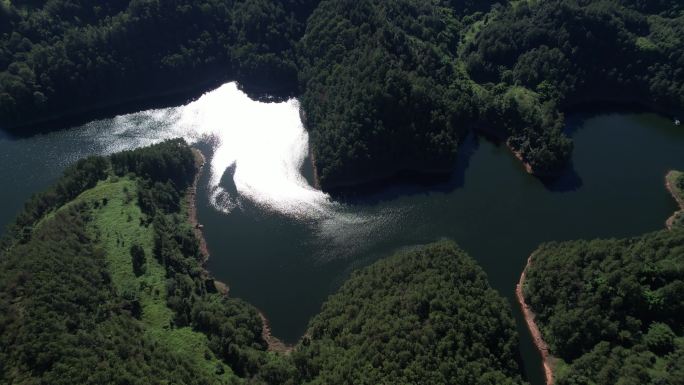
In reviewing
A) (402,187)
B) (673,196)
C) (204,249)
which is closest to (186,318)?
(204,249)

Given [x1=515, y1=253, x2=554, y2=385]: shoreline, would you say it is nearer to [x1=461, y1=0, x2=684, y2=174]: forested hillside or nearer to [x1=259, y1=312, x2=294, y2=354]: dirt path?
[x1=259, y1=312, x2=294, y2=354]: dirt path

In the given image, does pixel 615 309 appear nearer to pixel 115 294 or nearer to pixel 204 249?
pixel 204 249

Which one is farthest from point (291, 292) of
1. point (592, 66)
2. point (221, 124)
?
point (592, 66)

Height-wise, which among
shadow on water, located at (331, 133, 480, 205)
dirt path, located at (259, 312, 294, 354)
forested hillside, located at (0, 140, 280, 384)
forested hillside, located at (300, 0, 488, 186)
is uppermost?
forested hillside, located at (300, 0, 488, 186)

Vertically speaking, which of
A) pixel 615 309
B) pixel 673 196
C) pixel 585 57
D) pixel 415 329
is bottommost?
pixel 415 329

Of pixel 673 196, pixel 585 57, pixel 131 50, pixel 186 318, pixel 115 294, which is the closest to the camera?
pixel 186 318

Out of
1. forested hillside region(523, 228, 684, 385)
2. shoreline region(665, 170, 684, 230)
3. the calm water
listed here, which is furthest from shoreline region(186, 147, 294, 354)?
shoreline region(665, 170, 684, 230)

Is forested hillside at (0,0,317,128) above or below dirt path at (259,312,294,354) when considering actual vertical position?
above
